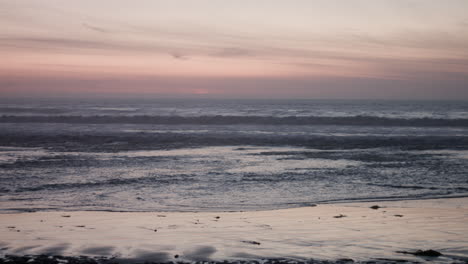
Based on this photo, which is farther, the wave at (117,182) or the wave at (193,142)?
the wave at (193,142)

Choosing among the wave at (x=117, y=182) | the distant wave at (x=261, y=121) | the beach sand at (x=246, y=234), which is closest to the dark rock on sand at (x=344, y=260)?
the beach sand at (x=246, y=234)

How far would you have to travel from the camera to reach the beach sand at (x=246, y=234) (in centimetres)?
558

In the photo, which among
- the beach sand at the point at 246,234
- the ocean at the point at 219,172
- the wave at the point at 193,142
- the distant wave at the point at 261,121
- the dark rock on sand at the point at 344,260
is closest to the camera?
the dark rock on sand at the point at 344,260

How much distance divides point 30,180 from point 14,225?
4831 mm

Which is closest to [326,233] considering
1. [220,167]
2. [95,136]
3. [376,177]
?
[376,177]

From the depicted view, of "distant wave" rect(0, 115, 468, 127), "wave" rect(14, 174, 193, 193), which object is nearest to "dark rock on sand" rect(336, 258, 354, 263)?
"wave" rect(14, 174, 193, 193)

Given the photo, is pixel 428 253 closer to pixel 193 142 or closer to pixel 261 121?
pixel 193 142

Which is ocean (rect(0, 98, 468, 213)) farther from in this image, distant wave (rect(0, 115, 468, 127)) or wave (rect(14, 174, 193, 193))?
distant wave (rect(0, 115, 468, 127))

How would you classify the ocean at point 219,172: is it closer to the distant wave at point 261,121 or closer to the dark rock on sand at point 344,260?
the dark rock on sand at point 344,260

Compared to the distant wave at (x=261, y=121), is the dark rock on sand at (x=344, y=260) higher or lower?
higher

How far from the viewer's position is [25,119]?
138ft

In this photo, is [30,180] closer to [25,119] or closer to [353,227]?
[353,227]

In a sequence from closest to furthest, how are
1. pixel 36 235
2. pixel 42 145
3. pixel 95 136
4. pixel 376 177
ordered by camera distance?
Result: 1. pixel 36 235
2. pixel 376 177
3. pixel 42 145
4. pixel 95 136

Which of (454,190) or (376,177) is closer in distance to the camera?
(454,190)
